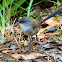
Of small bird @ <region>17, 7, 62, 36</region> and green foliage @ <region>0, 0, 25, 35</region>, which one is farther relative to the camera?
green foliage @ <region>0, 0, 25, 35</region>

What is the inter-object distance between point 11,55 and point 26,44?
0.48 meters

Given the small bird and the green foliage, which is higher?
the green foliage

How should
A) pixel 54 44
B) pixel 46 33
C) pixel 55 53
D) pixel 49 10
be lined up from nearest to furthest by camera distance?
pixel 55 53 → pixel 54 44 → pixel 46 33 → pixel 49 10

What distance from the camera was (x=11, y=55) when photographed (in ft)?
7.43

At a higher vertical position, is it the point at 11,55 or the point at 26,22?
the point at 26,22

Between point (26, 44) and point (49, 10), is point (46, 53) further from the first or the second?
point (49, 10)

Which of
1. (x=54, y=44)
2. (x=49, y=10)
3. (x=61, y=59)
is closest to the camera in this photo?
(x=61, y=59)

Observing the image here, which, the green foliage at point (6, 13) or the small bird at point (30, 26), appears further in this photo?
the green foliage at point (6, 13)

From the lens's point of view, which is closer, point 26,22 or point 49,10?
point 26,22

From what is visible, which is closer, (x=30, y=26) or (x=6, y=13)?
(x=30, y=26)

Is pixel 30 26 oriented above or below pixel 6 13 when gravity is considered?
below

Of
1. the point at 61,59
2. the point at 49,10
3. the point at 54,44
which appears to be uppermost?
the point at 49,10

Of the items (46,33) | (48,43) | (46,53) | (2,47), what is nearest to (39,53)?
(46,53)

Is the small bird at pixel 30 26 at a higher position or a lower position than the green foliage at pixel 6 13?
lower
